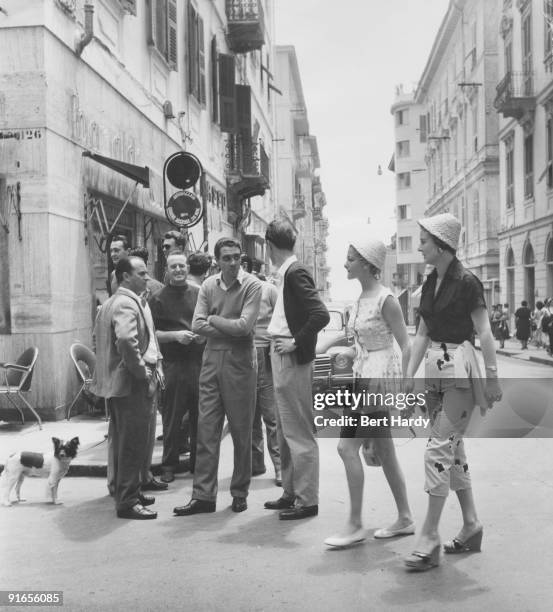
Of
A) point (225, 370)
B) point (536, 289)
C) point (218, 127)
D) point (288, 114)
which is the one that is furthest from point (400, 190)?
point (225, 370)

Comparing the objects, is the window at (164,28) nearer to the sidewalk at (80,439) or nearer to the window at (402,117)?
the sidewalk at (80,439)

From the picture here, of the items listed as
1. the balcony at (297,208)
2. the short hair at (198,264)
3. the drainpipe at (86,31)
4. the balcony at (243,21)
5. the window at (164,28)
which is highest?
the balcony at (243,21)

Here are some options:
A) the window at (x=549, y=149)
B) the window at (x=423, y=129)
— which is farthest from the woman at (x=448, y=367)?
the window at (x=423, y=129)

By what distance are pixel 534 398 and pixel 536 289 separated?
16.2 metres

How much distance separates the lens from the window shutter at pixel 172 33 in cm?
1424

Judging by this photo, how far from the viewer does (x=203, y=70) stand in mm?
17797

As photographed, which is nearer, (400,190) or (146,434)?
(146,434)

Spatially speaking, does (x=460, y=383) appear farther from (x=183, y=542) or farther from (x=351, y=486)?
(x=183, y=542)

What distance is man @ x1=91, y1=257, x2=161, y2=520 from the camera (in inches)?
210

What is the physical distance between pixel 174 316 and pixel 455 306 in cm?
290

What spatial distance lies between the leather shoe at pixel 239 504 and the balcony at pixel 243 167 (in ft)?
55.7

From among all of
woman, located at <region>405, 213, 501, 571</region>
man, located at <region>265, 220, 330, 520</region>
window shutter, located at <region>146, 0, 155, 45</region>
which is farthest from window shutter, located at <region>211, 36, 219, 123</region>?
woman, located at <region>405, 213, 501, 571</region>

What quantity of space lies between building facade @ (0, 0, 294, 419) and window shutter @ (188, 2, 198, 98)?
2.02 ft

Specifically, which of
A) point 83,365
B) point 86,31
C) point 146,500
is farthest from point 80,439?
point 86,31
